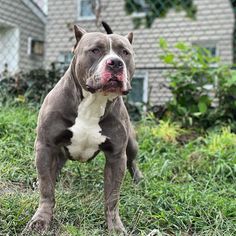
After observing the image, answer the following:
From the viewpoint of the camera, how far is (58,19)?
11.3 m

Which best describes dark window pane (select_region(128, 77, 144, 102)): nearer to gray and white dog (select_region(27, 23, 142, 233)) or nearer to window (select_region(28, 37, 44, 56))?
gray and white dog (select_region(27, 23, 142, 233))

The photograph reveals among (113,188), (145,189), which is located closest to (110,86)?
(113,188)

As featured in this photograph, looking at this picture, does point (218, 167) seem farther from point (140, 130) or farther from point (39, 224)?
point (39, 224)

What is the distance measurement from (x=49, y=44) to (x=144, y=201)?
8576 millimetres

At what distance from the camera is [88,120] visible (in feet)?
9.98

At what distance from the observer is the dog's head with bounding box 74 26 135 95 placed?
2.69 meters

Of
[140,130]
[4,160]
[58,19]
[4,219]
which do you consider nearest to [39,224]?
[4,219]

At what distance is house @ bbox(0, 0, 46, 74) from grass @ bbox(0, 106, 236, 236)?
12.5 ft

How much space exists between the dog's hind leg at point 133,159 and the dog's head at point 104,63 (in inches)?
44.2

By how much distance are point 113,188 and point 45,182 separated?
17.5 inches

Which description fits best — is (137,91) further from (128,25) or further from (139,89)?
(128,25)

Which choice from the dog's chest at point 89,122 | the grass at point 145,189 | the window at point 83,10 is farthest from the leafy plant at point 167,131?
the window at point 83,10

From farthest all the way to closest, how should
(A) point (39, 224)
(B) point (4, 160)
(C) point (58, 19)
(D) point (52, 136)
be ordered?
(C) point (58, 19) < (B) point (4, 160) < (D) point (52, 136) < (A) point (39, 224)

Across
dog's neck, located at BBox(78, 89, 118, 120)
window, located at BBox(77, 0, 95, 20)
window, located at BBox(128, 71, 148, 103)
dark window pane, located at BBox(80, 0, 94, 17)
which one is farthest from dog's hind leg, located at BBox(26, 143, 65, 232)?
dark window pane, located at BBox(80, 0, 94, 17)
